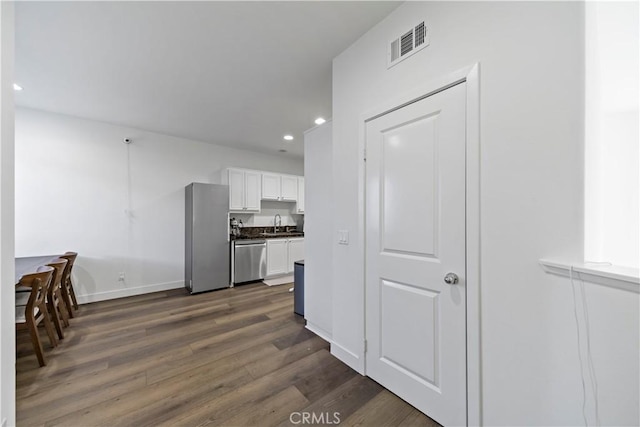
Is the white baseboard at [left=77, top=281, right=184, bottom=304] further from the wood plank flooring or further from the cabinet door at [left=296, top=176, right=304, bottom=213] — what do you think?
the cabinet door at [left=296, top=176, right=304, bottom=213]

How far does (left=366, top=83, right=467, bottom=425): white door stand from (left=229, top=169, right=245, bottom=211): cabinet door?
11.8 feet

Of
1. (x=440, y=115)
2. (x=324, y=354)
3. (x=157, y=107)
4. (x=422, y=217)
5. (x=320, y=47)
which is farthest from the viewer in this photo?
(x=157, y=107)

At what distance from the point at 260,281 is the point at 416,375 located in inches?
153

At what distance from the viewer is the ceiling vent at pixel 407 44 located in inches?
63.1

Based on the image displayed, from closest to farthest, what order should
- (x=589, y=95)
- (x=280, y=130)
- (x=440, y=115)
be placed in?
(x=589, y=95) → (x=440, y=115) → (x=280, y=130)

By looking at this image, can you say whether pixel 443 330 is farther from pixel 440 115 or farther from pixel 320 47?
pixel 320 47

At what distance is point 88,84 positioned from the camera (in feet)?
8.88

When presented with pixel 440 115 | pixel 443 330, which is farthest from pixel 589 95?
pixel 443 330

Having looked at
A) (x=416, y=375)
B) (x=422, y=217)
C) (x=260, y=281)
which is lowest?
(x=260, y=281)

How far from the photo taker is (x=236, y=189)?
4.94 metres

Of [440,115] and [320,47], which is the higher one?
[320,47]

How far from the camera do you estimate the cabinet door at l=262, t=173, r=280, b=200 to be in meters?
5.36

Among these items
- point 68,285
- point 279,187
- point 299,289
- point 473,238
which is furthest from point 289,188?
point 473,238

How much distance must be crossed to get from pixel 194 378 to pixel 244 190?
362cm
